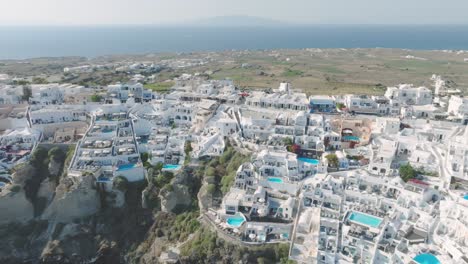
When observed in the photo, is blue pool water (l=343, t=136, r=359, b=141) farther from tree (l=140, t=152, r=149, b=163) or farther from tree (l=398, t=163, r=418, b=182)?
tree (l=140, t=152, r=149, b=163)

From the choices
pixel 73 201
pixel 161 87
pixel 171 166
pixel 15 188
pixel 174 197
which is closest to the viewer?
pixel 174 197

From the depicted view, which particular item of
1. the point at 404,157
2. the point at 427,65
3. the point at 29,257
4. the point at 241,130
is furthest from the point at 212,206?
the point at 427,65

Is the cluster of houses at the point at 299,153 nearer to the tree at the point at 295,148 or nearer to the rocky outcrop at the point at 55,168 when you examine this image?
the tree at the point at 295,148

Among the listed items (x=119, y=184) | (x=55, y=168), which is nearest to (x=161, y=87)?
(x=55, y=168)

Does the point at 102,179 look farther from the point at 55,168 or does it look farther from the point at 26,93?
the point at 26,93

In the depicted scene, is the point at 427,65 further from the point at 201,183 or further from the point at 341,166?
the point at 201,183
